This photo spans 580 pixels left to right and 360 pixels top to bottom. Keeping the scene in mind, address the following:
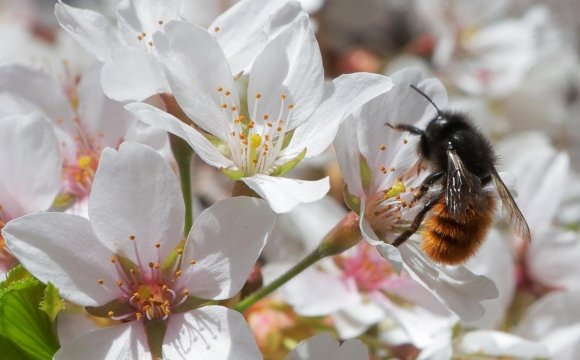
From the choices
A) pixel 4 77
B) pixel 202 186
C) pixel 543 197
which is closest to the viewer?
pixel 4 77

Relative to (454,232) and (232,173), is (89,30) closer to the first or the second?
(232,173)

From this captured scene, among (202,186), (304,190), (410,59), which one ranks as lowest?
(202,186)

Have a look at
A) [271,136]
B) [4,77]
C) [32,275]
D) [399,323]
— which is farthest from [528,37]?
[32,275]

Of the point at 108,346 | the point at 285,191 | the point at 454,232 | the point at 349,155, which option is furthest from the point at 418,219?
the point at 108,346

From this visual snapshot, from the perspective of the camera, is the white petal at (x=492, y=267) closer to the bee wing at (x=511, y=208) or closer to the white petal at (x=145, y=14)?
the bee wing at (x=511, y=208)

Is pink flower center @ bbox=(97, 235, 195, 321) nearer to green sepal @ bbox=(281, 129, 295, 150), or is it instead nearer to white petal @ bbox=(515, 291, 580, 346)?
green sepal @ bbox=(281, 129, 295, 150)

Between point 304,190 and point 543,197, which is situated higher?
point 304,190

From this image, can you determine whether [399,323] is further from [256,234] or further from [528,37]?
[528,37]
